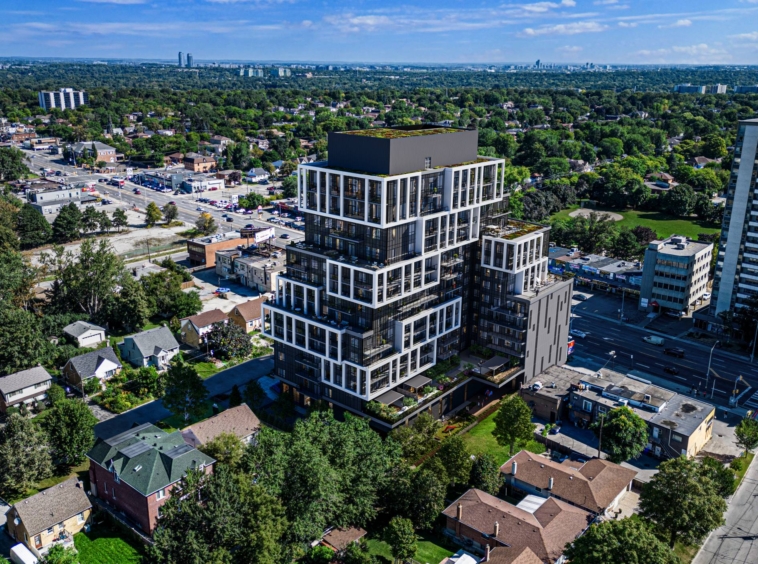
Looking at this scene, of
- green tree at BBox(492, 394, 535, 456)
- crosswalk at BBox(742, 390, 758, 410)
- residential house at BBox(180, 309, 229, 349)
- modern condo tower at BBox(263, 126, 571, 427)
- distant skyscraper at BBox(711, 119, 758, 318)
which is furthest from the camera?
distant skyscraper at BBox(711, 119, 758, 318)

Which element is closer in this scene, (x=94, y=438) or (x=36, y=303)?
(x=94, y=438)

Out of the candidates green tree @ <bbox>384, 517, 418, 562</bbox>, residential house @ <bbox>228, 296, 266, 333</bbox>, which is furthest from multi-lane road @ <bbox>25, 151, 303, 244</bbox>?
green tree @ <bbox>384, 517, 418, 562</bbox>

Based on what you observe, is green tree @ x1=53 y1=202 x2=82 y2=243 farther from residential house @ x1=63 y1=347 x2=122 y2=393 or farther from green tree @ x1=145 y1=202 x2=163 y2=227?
residential house @ x1=63 y1=347 x2=122 y2=393

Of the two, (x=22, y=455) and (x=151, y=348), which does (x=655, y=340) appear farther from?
(x=22, y=455)

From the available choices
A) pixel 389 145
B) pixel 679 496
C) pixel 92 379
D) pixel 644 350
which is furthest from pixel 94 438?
pixel 644 350

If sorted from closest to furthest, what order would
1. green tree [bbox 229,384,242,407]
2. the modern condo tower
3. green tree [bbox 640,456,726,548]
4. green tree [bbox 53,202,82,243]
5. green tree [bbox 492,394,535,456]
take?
green tree [bbox 640,456,726,548] < green tree [bbox 492,394,535,456] < the modern condo tower < green tree [bbox 229,384,242,407] < green tree [bbox 53,202,82,243]

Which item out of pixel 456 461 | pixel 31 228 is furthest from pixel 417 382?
pixel 31 228

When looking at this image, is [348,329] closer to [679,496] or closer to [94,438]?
[94,438]
